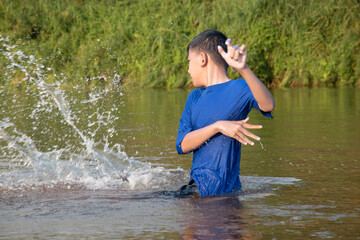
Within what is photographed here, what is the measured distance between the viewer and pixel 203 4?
20.4 m

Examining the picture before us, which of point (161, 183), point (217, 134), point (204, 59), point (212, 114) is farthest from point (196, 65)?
point (161, 183)

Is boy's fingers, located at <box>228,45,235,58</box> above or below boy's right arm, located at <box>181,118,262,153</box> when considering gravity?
above

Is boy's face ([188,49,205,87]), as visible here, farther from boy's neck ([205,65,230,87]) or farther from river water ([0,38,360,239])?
river water ([0,38,360,239])

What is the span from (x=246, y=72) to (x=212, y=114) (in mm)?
687

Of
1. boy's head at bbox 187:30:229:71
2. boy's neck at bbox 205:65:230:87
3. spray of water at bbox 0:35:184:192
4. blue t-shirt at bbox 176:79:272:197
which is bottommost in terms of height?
spray of water at bbox 0:35:184:192

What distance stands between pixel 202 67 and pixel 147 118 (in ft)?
21.7

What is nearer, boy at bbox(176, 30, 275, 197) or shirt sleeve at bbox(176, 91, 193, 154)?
boy at bbox(176, 30, 275, 197)

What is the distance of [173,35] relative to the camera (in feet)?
65.7

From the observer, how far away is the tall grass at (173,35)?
60.4 ft

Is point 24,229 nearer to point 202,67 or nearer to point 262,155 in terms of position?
point 202,67

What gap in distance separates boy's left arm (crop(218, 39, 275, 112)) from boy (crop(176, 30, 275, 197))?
25cm

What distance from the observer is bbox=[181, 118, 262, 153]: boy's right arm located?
394 centimetres

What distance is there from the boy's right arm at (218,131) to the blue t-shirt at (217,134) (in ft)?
0.26

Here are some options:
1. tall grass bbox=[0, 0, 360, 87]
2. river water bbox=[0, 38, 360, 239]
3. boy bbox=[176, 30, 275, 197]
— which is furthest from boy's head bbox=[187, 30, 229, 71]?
tall grass bbox=[0, 0, 360, 87]
